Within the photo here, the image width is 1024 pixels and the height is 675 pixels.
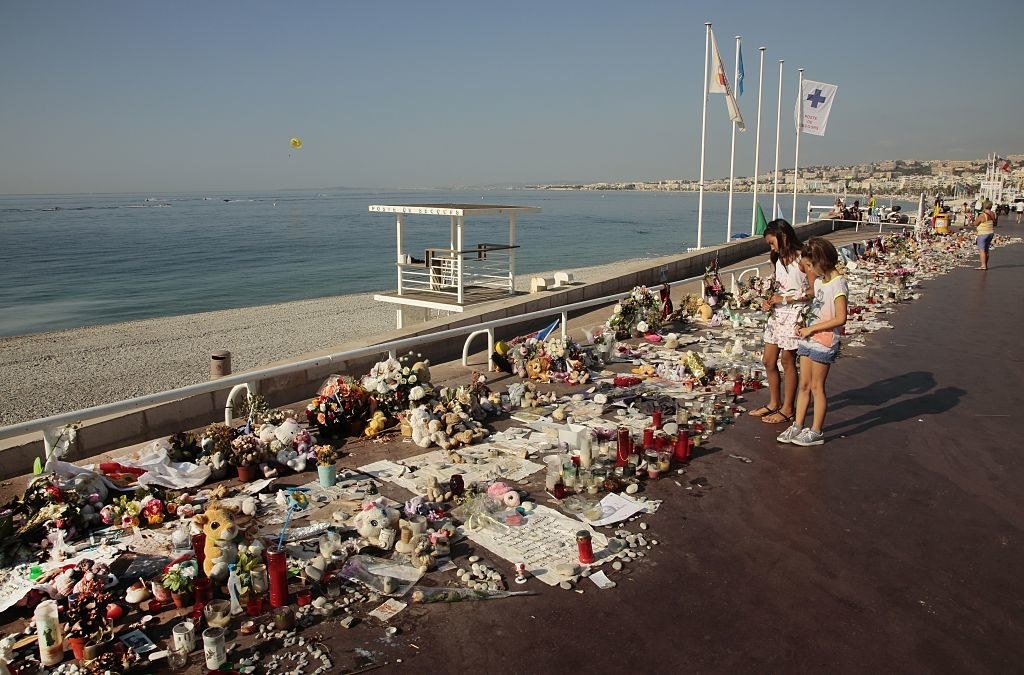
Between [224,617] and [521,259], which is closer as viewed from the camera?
[224,617]

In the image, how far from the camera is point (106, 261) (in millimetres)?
52094

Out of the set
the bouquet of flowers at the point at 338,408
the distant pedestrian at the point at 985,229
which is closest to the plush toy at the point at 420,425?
the bouquet of flowers at the point at 338,408

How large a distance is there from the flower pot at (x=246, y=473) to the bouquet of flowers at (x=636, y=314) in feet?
20.6

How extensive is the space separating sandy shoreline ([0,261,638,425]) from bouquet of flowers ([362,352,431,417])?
6833 mm

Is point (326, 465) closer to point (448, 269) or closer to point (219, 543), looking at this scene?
point (219, 543)

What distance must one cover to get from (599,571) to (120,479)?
3551 millimetres

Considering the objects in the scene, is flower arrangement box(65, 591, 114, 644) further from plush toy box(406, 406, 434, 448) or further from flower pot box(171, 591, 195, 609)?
plush toy box(406, 406, 434, 448)

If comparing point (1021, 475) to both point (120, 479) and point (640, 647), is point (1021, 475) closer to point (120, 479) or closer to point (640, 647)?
point (640, 647)

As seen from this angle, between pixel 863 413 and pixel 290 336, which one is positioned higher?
pixel 863 413

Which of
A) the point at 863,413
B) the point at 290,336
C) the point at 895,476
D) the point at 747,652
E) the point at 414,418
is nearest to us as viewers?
the point at 747,652

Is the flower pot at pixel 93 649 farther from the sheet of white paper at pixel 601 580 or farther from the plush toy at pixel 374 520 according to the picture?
the sheet of white paper at pixel 601 580

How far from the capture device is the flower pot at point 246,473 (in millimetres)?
5613

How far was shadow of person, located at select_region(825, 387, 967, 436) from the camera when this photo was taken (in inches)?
278

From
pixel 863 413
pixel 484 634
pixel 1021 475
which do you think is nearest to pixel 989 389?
pixel 863 413
